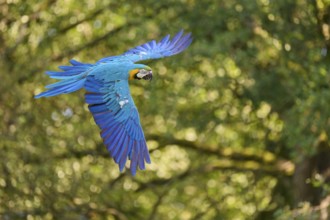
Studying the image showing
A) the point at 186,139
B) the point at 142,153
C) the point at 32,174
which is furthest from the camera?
the point at 186,139

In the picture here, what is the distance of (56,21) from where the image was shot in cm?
1323

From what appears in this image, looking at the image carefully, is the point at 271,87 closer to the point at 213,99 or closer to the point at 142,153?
the point at 213,99

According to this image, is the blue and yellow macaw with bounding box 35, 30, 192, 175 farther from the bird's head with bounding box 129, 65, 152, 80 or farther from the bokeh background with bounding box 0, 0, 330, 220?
the bokeh background with bounding box 0, 0, 330, 220

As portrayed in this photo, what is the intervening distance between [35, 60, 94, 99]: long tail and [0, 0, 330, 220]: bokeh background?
3.42 m

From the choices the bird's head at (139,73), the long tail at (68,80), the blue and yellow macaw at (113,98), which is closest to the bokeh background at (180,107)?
the long tail at (68,80)

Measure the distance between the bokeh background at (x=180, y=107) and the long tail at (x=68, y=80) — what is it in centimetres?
342

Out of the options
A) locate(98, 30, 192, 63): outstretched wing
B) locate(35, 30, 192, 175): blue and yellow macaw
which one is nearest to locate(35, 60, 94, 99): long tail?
locate(35, 30, 192, 175): blue and yellow macaw

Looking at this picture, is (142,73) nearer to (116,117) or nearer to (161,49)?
(116,117)

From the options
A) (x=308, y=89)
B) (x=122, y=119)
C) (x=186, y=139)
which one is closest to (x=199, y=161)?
(x=186, y=139)

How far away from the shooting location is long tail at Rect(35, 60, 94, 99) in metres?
8.17

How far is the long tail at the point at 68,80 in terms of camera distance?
8.17 meters

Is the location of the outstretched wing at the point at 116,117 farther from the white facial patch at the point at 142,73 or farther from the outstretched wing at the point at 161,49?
the outstretched wing at the point at 161,49

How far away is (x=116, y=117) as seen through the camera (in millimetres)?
8266

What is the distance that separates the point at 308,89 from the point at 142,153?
4.61 m
